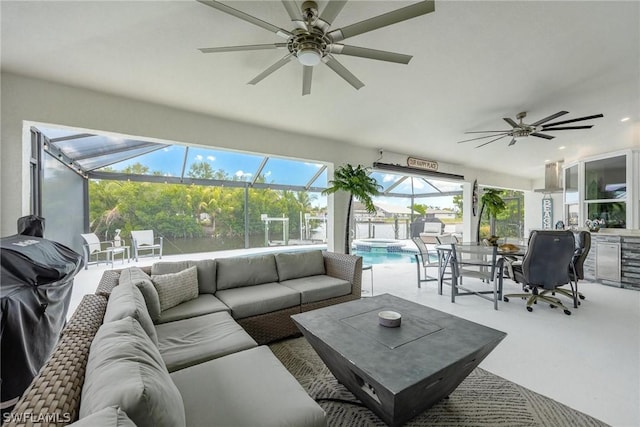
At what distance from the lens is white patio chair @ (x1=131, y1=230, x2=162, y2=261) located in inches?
239

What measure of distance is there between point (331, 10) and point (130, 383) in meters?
1.99

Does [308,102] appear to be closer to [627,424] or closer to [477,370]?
[477,370]

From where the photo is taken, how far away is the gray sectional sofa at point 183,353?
796 millimetres

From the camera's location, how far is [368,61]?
2.48 metres

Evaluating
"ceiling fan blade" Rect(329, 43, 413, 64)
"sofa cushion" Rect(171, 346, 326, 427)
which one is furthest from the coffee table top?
"ceiling fan blade" Rect(329, 43, 413, 64)

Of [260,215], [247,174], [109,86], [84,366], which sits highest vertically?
[109,86]

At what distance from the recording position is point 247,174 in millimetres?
6363

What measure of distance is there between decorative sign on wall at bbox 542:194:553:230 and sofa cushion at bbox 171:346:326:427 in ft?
34.8

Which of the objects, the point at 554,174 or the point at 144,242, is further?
the point at 554,174

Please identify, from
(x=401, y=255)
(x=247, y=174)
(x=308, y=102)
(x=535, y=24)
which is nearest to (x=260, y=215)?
(x=247, y=174)

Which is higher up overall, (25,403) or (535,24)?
(535,24)

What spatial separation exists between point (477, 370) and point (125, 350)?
8.11ft

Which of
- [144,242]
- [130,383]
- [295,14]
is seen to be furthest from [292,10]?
[144,242]

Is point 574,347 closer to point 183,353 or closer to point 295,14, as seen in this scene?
point 183,353
